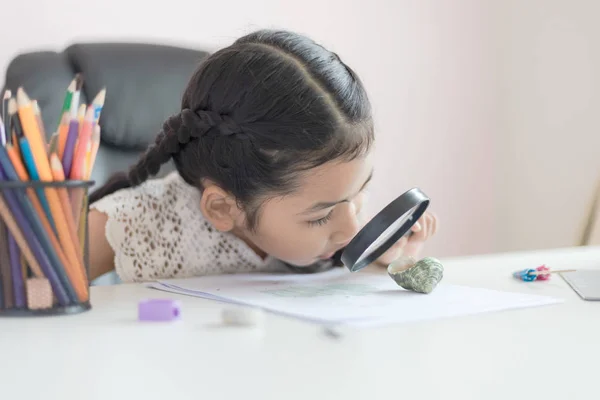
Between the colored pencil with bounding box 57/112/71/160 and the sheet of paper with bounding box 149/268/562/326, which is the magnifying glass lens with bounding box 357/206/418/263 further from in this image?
the colored pencil with bounding box 57/112/71/160

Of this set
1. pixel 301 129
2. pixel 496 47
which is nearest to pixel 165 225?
pixel 301 129

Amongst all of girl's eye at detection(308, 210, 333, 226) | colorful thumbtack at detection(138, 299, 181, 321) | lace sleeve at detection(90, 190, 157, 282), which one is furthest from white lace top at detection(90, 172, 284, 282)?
colorful thumbtack at detection(138, 299, 181, 321)

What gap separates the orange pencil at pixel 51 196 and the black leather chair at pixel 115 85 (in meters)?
0.67

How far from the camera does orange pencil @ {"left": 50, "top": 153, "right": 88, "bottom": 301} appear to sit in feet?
1.94

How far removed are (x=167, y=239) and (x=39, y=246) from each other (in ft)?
1.31

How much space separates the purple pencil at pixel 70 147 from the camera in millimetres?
598

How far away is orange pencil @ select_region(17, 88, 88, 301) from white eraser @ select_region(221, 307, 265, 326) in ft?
0.45

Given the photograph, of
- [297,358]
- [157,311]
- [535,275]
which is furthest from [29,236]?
[535,275]

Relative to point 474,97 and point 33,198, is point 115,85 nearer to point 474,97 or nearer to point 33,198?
point 33,198

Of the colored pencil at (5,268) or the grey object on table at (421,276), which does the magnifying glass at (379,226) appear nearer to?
the grey object on table at (421,276)

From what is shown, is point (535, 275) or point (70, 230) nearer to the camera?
point (70, 230)

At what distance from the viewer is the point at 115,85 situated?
128cm

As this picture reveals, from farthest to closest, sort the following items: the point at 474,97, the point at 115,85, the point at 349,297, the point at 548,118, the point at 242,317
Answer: the point at 474,97
the point at 548,118
the point at 115,85
the point at 349,297
the point at 242,317

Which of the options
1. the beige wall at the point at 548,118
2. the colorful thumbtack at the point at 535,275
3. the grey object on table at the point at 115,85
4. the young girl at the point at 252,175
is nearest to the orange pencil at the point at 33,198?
the young girl at the point at 252,175
